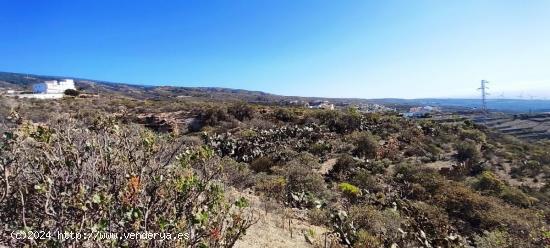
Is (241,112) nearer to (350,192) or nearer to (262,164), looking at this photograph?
(262,164)

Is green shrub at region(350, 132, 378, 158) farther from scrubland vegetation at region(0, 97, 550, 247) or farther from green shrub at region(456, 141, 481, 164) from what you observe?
green shrub at region(456, 141, 481, 164)

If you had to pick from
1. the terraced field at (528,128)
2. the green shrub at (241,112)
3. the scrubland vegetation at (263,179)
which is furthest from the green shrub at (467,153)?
the terraced field at (528,128)

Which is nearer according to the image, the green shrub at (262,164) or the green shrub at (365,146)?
the green shrub at (262,164)

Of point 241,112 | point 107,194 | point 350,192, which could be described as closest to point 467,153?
point 350,192

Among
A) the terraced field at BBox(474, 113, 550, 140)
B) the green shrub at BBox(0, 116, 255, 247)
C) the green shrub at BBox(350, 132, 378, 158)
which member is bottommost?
the terraced field at BBox(474, 113, 550, 140)

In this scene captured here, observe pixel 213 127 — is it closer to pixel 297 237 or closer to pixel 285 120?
pixel 285 120

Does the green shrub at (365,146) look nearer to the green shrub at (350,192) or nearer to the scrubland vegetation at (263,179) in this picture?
the scrubland vegetation at (263,179)

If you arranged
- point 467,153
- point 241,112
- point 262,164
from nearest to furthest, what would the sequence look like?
point 262,164 < point 467,153 < point 241,112

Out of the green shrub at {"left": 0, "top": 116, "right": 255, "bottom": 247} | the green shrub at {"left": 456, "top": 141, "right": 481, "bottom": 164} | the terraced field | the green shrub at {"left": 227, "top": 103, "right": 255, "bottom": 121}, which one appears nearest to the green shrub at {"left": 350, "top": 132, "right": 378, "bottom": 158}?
the green shrub at {"left": 456, "top": 141, "right": 481, "bottom": 164}

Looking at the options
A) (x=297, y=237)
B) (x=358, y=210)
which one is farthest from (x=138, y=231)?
(x=358, y=210)
